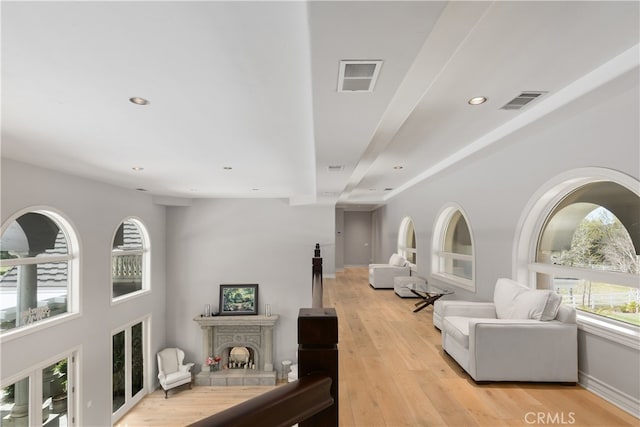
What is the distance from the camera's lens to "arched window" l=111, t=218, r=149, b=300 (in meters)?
8.01

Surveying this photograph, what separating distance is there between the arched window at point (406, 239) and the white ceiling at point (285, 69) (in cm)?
554

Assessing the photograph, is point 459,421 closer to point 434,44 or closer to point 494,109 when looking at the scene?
point 434,44

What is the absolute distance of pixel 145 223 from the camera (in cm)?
901

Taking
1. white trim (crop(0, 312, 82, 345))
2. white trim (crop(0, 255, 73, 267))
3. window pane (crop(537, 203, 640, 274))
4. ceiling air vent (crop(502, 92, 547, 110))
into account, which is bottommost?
white trim (crop(0, 312, 82, 345))

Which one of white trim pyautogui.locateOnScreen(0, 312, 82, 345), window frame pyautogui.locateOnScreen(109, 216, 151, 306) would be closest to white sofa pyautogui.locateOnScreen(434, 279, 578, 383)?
white trim pyautogui.locateOnScreen(0, 312, 82, 345)

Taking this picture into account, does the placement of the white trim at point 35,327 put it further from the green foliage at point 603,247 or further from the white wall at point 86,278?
the green foliage at point 603,247

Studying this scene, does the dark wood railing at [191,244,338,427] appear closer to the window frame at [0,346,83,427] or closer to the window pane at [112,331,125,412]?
the window frame at [0,346,83,427]

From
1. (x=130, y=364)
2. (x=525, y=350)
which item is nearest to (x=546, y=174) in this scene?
(x=525, y=350)

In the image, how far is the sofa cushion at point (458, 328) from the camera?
3326 millimetres

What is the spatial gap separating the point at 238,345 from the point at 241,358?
592 millimetres

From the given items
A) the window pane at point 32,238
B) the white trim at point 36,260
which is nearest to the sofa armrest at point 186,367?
the white trim at point 36,260

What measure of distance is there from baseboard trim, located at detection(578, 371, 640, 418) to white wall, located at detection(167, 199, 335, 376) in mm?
7685

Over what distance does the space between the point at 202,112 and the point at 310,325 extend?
258 cm

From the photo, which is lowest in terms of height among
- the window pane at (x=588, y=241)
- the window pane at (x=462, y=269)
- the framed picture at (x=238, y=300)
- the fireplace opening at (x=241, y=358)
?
the fireplace opening at (x=241, y=358)
